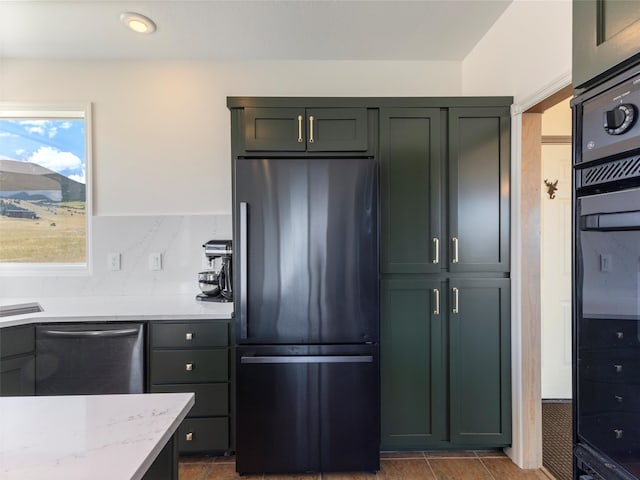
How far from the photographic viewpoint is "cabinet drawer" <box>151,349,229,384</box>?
1955mm

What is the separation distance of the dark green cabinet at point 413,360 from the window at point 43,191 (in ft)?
7.32

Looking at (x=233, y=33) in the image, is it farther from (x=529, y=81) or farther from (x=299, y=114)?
(x=529, y=81)

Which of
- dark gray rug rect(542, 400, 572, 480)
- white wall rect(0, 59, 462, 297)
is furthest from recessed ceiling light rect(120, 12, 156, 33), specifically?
dark gray rug rect(542, 400, 572, 480)

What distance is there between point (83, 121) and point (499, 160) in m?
2.87

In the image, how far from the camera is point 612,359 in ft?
2.44

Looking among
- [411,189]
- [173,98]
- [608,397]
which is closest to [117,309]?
[173,98]

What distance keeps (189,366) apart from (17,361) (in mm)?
917

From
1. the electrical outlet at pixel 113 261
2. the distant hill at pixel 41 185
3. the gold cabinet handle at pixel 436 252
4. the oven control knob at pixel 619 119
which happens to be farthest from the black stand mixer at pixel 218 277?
the oven control knob at pixel 619 119

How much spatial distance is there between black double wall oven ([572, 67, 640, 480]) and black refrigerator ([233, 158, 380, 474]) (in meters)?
1.05

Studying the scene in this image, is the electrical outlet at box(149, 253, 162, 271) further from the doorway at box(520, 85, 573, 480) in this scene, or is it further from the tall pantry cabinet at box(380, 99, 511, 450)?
the doorway at box(520, 85, 573, 480)

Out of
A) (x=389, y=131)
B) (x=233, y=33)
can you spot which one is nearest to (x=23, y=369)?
(x=233, y=33)

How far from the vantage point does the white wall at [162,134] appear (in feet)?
8.11

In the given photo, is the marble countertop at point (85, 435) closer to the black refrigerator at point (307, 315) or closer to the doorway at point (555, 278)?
the black refrigerator at point (307, 315)

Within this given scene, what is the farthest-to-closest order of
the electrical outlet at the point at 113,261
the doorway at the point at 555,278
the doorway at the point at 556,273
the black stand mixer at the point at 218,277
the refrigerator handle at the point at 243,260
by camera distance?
the doorway at the point at 556,273 → the electrical outlet at the point at 113,261 → the black stand mixer at the point at 218,277 → the doorway at the point at 555,278 → the refrigerator handle at the point at 243,260
